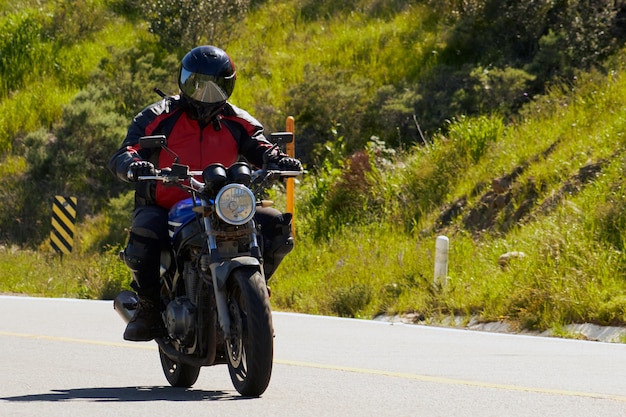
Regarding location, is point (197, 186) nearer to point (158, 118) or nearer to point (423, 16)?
point (158, 118)

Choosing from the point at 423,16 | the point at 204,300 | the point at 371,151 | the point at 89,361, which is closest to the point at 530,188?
the point at 371,151

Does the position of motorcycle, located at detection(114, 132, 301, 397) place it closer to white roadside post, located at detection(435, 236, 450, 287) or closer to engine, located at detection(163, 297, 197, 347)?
engine, located at detection(163, 297, 197, 347)

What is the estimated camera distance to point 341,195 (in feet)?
68.7

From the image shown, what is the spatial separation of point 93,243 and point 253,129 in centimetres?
1666

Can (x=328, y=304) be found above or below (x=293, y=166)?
below

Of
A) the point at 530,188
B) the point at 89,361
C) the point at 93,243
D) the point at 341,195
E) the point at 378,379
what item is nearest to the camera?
the point at 378,379

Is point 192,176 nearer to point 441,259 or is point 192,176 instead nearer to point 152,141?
point 152,141

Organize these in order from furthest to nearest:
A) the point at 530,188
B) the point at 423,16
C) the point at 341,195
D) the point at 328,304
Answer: the point at 423,16 < the point at 341,195 < the point at 530,188 < the point at 328,304

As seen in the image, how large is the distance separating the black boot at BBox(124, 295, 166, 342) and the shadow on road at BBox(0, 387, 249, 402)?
1.07 ft

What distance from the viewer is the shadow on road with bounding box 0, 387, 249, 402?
769 centimetres

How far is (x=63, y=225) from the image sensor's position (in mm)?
23469

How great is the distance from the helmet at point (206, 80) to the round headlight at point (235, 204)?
3.89 ft

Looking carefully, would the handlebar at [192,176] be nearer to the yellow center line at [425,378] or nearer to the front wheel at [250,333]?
the front wheel at [250,333]

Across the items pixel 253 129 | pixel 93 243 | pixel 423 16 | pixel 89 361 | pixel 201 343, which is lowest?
pixel 93 243
